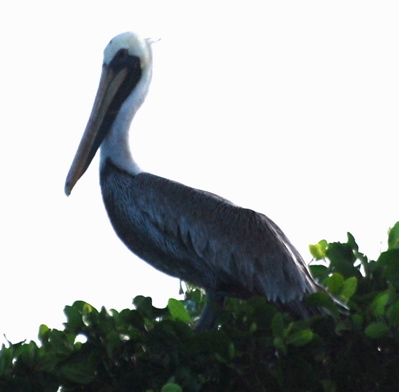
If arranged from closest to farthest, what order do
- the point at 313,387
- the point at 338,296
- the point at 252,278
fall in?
the point at 313,387
the point at 338,296
the point at 252,278

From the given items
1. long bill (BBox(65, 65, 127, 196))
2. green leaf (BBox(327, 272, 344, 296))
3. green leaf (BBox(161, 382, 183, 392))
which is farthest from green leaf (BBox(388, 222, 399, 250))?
long bill (BBox(65, 65, 127, 196))

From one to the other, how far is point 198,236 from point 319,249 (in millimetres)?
1119

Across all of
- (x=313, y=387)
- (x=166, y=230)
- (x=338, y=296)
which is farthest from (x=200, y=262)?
(x=313, y=387)

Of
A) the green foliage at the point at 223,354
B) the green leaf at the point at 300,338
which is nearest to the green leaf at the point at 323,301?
the green foliage at the point at 223,354

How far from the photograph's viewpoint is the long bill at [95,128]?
364 inches

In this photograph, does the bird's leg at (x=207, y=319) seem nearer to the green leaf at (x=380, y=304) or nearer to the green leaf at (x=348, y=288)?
the green leaf at (x=348, y=288)

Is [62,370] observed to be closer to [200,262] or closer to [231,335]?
[231,335]

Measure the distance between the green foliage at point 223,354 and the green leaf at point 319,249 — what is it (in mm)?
1068

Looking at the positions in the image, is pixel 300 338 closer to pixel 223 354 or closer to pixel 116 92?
pixel 223 354

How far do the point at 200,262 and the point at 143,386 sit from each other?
2231 mm

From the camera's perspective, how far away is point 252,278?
848 centimetres

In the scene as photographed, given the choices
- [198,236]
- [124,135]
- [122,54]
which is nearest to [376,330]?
[198,236]

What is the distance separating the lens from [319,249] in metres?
7.89

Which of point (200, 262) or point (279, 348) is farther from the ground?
point (200, 262)
